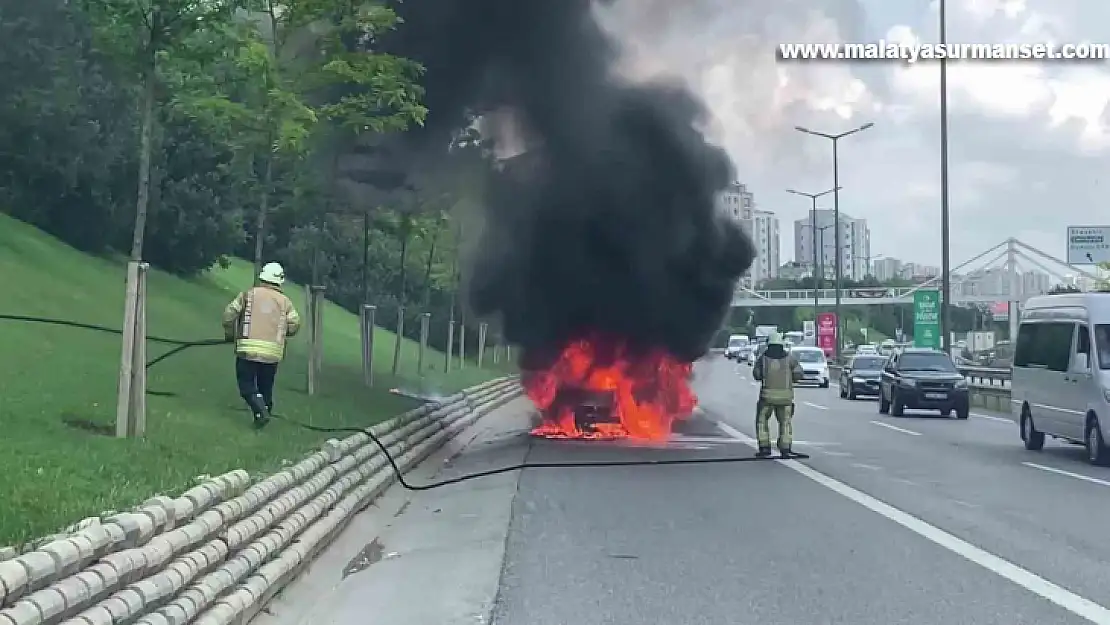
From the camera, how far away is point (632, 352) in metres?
21.8

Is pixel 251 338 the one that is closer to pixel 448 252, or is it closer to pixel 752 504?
pixel 752 504

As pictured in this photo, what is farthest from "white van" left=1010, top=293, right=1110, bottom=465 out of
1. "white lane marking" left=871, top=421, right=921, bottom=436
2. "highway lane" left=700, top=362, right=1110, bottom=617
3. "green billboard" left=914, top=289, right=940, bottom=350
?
"green billboard" left=914, top=289, right=940, bottom=350

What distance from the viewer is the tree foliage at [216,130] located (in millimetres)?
15773

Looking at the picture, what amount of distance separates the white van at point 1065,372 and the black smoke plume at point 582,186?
213 inches

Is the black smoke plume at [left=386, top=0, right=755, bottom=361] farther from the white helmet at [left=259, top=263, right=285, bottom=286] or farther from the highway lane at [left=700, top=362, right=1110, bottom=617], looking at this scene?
the white helmet at [left=259, top=263, right=285, bottom=286]

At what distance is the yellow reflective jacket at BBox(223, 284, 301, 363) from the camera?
1272 cm

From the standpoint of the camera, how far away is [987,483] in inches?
581

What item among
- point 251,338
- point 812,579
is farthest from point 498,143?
point 812,579

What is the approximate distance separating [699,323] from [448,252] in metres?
9.17

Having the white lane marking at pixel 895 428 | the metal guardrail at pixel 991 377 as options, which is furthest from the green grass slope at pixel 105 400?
the metal guardrail at pixel 991 377

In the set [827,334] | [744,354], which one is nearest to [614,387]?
[827,334]

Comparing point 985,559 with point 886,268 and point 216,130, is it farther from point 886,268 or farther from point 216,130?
point 886,268

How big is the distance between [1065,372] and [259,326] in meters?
11.1

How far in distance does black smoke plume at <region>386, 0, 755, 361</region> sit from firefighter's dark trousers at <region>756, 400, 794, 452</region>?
480 centimetres
